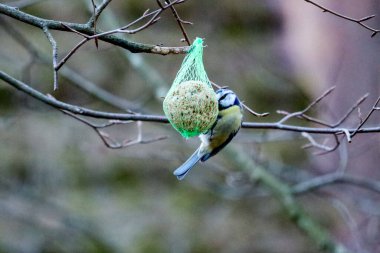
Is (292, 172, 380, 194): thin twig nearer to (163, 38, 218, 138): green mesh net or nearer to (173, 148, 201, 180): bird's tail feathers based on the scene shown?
(173, 148, 201, 180): bird's tail feathers

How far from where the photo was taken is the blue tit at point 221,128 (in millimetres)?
2312

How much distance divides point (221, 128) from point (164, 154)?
6.75 feet

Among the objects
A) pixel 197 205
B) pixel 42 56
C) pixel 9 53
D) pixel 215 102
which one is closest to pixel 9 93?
pixel 9 53

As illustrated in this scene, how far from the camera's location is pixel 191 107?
1.87m

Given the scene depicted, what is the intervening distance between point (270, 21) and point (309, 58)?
0.57m

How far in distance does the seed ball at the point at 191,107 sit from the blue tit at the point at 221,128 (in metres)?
0.29

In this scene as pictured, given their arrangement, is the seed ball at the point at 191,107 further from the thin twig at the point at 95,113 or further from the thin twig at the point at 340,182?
the thin twig at the point at 340,182

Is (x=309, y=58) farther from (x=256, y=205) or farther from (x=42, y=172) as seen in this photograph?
(x=42, y=172)

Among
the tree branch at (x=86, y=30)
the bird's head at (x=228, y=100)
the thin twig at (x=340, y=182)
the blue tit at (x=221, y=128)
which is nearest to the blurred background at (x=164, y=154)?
the thin twig at (x=340, y=182)

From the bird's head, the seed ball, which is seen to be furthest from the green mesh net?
the bird's head

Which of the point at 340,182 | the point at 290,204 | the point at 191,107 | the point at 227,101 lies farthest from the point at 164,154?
the point at 191,107

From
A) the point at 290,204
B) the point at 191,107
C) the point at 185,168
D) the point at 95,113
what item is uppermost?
the point at 95,113

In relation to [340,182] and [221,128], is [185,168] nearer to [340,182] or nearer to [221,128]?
[221,128]

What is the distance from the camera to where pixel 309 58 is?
606 cm
